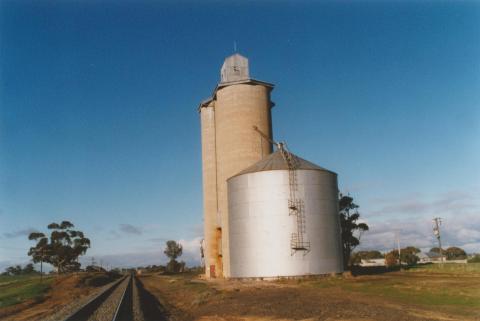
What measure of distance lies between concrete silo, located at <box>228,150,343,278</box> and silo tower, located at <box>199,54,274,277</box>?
7607 mm

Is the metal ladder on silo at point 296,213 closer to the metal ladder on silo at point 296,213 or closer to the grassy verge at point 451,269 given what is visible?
the metal ladder on silo at point 296,213

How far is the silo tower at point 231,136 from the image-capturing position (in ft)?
170

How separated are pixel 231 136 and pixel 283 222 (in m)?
16.1

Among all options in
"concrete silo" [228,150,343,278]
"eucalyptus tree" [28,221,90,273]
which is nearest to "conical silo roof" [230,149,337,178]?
"concrete silo" [228,150,343,278]

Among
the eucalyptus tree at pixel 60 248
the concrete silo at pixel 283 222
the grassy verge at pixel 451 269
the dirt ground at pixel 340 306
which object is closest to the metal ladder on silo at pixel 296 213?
the concrete silo at pixel 283 222

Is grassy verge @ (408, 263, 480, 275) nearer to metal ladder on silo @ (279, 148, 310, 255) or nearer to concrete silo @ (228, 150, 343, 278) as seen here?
concrete silo @ (228, 150, 343, 278)

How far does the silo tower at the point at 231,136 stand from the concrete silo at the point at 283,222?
761 cm

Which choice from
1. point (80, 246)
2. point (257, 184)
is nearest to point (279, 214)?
point (257, 184)

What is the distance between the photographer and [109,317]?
22844 mm

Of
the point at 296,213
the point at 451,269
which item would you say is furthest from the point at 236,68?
the point at 451,269

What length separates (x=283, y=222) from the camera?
40.2 meters

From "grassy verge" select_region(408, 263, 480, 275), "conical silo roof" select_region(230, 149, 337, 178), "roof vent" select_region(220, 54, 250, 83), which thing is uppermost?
"roof vent" select_region(220, 54, 250, 83)

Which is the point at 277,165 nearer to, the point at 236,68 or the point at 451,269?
the point at 236,68

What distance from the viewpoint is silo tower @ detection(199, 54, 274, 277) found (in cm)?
5172
